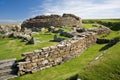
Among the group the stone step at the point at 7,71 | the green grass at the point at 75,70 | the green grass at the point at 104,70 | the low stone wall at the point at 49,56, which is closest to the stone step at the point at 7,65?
the stone step at the point at 7,71

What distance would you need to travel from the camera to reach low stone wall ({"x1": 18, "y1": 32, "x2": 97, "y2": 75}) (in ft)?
46.4

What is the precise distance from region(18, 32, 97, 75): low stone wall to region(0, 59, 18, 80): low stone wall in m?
0.42

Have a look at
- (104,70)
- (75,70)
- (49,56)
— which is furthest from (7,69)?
(104,70)

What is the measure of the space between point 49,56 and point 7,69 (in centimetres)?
299

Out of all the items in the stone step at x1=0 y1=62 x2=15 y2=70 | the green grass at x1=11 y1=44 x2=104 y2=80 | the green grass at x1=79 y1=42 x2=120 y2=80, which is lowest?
the green grass at x1=11 y1=44 x2=104 y2=80

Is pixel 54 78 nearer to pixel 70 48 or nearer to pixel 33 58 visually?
pixel 33 58

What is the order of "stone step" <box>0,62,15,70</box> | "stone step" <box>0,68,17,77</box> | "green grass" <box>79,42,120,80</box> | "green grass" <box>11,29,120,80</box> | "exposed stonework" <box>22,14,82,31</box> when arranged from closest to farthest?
"green grass" <box>79,42,120,80</box> → "green grass" <box>11,29,120,80</box> → "stone step" <box>0,68,17,77</box> → "stone step" <box>0,62,15,70</box> → "exposed stonework" <box>22,14,82,31</box>

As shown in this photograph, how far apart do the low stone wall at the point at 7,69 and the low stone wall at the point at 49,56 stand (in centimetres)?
42

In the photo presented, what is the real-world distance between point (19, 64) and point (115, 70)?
590 cm

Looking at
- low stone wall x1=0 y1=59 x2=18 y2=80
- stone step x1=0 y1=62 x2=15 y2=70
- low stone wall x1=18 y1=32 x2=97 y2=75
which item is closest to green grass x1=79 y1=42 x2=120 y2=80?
low stone wall x1=18 y1=32 x2=97 y2=75

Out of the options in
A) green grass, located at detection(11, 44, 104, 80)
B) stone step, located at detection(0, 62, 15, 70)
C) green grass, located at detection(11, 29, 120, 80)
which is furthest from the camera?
stone step, located at detection(0, 62, 15, 70)

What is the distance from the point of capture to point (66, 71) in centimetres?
1441

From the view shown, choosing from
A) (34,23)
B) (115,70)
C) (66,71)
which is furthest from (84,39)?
(34,23)

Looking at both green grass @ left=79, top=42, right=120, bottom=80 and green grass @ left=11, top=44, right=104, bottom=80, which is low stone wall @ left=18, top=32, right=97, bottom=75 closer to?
green grass @ left=11, top=44, right=104, bottom=80
